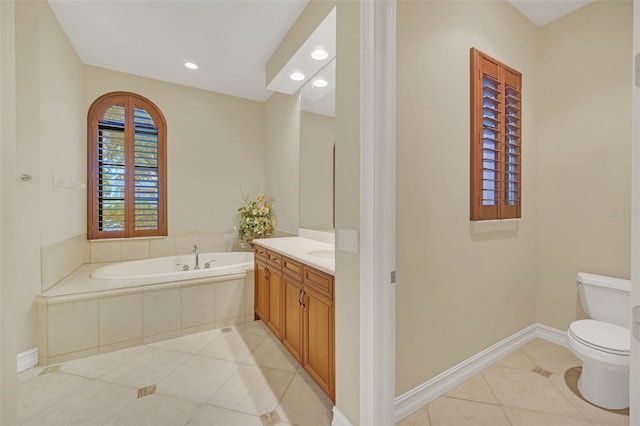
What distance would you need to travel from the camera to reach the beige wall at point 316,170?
8.20 ft

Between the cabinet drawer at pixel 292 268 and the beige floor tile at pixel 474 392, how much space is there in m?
1.23

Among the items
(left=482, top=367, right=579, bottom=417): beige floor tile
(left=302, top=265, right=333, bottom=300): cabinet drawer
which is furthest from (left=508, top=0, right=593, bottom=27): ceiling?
(left=482, top=367, right=579, bottom=417): beige floor tile

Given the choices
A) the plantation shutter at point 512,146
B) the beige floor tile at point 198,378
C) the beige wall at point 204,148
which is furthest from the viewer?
the beige wall at point 204,148

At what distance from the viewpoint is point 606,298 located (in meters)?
1.91

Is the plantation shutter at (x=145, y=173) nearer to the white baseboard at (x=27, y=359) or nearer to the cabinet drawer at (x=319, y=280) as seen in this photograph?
the white baseboard at (x=27, y=359)

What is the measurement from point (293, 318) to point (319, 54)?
224 centimetres

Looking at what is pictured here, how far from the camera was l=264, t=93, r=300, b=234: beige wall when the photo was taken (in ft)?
10.5

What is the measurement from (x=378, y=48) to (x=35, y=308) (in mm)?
2939

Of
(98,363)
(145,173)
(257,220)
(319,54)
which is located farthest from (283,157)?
(98,363)

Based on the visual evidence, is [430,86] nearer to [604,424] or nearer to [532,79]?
[532,79]

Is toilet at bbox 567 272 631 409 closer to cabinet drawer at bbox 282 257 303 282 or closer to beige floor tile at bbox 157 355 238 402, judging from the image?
cabinet drawer at bbox 282 257 303 282

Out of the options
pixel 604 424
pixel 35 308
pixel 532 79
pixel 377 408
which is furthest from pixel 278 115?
pixel 604 424

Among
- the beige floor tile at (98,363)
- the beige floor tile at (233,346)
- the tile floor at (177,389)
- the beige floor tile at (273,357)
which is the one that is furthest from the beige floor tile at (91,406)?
the beige floor tile at (273,357)

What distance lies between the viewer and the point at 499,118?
201 centimetres
